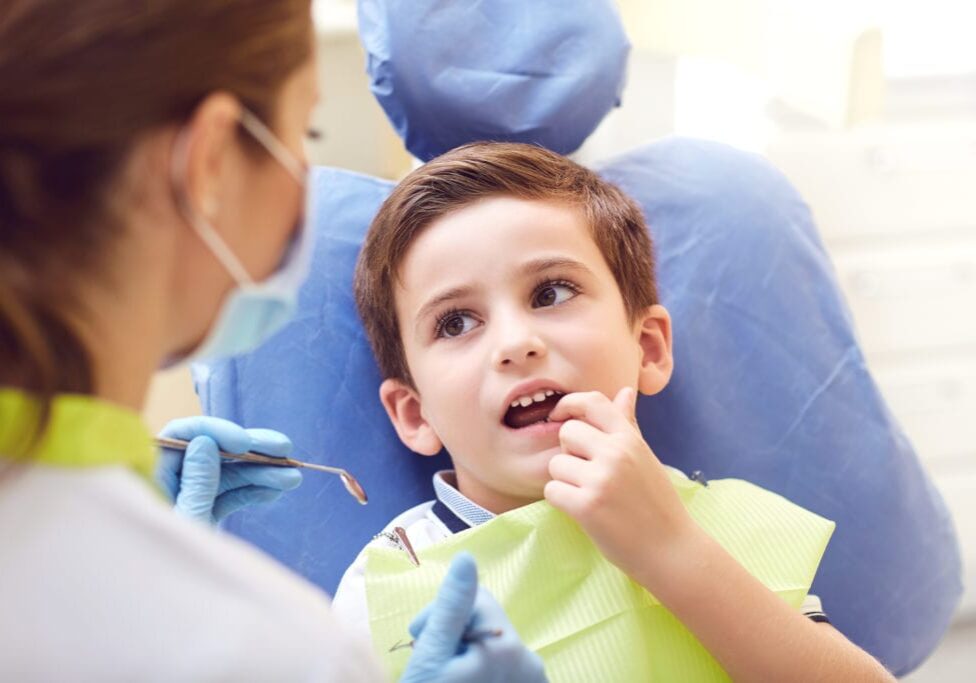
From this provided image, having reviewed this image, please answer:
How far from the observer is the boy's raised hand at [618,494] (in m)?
1.12

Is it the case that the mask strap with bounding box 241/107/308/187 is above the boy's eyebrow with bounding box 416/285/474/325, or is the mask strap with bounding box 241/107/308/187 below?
above

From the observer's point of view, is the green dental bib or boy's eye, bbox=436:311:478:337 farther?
boy's eye, bbox=436:311:478:337

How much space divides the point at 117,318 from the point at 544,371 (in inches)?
21.7

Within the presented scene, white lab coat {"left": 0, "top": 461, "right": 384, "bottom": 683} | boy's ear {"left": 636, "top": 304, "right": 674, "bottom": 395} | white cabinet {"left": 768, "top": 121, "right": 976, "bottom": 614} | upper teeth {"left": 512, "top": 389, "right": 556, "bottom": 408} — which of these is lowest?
white cabinet {"left": 768, "top": 121, "right": 976, "bottom": 614}

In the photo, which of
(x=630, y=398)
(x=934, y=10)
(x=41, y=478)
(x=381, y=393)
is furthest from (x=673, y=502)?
(x=934, y=10)

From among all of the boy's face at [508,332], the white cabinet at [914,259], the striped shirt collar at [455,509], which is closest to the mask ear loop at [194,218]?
the boy's face at [508,332]

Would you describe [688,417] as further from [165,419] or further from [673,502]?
[165,419]

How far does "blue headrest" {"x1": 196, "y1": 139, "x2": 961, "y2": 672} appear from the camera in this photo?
1488mm

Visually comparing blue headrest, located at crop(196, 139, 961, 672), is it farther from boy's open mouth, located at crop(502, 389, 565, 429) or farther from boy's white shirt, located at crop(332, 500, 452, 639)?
boy's open mouth, located at crop(502, 389, 565, 429)

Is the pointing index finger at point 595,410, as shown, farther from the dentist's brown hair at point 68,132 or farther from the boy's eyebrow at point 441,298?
the dentist's brown hair at point 68,132

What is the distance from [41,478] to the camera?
726 mm

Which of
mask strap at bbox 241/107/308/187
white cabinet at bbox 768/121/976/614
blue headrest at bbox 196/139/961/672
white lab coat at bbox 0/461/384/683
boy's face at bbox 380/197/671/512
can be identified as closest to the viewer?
white lab coat at bbox 0/461/384/683

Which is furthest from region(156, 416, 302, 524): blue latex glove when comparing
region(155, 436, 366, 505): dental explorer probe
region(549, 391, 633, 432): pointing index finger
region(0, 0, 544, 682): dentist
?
region(0, 0, 544, 682): dentist

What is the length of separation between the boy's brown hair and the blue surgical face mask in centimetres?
43
